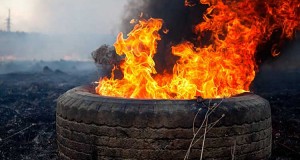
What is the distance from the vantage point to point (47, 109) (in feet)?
42.5

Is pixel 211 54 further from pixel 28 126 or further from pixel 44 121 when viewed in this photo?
pixel 44 121

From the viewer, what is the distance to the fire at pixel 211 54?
596 cm

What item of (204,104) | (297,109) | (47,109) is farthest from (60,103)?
(297,109)

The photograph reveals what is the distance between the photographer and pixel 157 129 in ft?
13.2

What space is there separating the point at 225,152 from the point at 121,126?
4.28 ft

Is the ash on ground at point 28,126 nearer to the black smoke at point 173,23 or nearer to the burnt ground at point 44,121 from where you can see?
the burnt ground at point 44,121

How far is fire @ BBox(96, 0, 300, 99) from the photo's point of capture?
5965 millimetres

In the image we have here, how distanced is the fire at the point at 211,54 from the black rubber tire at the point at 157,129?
4.84 feet

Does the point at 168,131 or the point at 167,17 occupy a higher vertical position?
the point at 167,17

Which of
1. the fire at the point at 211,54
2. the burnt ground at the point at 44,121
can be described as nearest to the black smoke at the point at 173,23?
the fire at the point at 211,54

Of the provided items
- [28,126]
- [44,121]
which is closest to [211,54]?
[28,126]

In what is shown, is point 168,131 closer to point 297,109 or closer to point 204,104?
point 204,104

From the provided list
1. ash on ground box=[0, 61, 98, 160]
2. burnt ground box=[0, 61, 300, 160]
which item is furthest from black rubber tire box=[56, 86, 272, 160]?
ash on ground box=[0, 61, 98, 160]

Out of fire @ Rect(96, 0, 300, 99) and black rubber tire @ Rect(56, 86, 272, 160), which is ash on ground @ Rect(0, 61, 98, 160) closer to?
fire @ Rect(96, 0, 300, 99)
